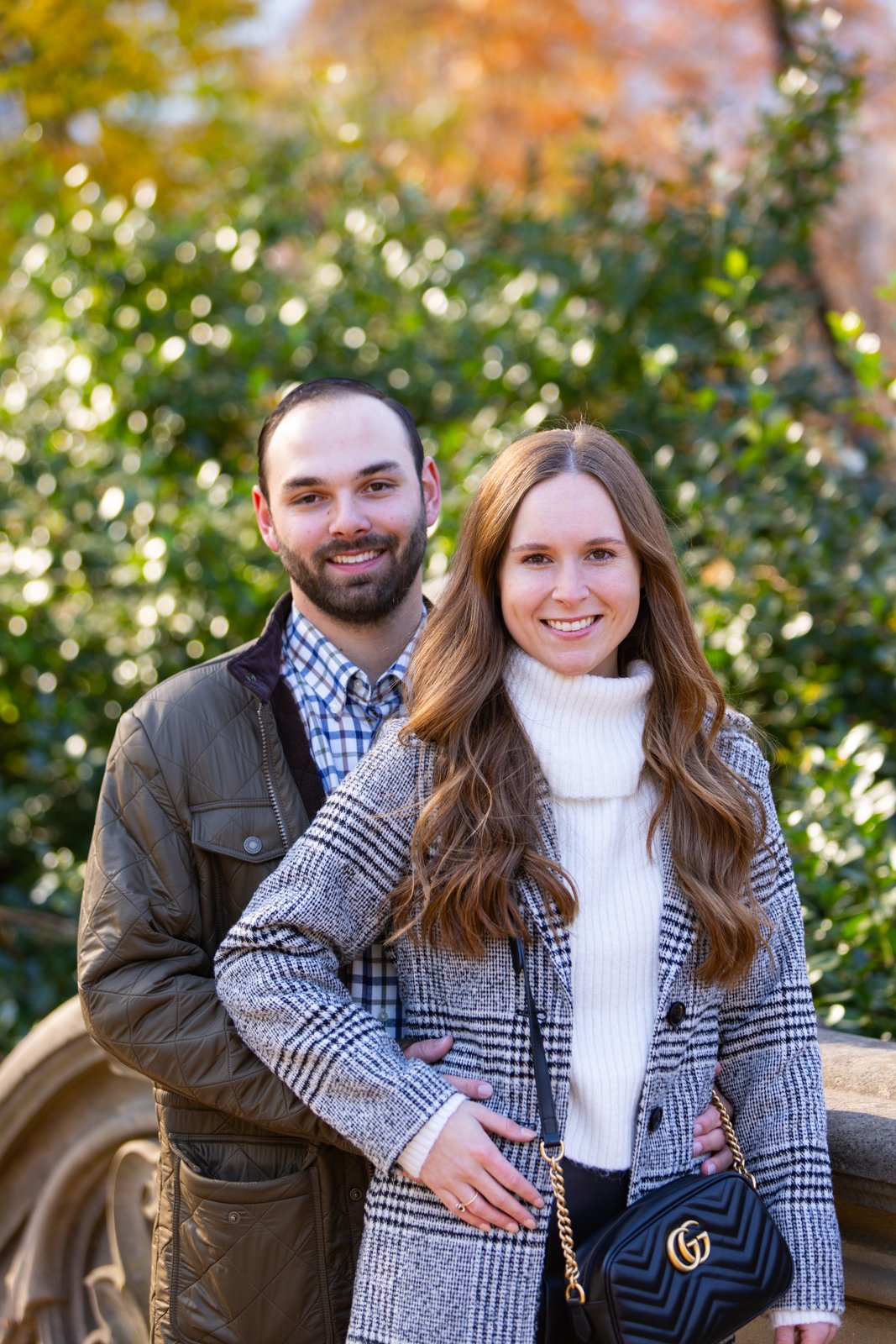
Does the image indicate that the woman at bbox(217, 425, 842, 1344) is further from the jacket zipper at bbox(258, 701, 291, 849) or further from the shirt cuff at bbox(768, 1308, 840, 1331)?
the jacket zipper at bbox(258, 701, 291, 849)

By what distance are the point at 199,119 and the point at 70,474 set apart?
6672 millimetres

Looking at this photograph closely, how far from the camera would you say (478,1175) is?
1773mm

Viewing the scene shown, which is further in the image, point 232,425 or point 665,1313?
point 232,425

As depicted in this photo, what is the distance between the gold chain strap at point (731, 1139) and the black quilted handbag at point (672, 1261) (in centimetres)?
12

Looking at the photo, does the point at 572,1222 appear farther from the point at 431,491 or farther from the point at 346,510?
the point at 431,491

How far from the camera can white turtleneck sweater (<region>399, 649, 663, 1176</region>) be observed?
187cm

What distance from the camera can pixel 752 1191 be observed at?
1855mm

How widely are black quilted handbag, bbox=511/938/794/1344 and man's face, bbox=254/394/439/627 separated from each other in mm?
864

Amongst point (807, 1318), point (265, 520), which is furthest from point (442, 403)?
point (807, 1318)

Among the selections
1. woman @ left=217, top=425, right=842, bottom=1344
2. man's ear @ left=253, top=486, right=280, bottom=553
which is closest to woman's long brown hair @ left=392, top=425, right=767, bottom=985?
woman @ left=217, top=425, right=842, bottom=1344

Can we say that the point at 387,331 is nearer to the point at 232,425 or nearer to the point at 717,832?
the point at 232,425

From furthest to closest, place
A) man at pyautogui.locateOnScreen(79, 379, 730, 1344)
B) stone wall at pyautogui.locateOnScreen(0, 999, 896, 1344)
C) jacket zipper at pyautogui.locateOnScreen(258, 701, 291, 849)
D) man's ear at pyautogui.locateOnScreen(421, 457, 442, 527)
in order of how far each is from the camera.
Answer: stone wall at pyautogui.locateOnScreen(0, 999, 896, 1344) → man's ear at pyautogui.locateOnScreen(421, 457, 442, 527) → jacket zipper at pyautogui.locateOnScreen(258, 701, 291, 849) → man at pyautogui.locateOnScreen(79, 379, 730, 1344)

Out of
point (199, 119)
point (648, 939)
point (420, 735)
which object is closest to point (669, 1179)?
point (648, 939)

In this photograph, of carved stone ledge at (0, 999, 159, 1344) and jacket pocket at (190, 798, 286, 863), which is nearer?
jacket pocket at (190, 798, 286, 863)
